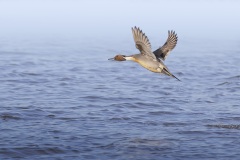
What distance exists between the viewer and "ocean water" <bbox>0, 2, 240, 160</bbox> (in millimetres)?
18672

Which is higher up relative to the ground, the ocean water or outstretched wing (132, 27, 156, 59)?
outstretched wing (132, 27, 156, 59)

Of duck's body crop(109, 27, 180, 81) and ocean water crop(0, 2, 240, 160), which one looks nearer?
duck's body crop(109, 27, 180, 81)

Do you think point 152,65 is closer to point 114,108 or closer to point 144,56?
point 144,56

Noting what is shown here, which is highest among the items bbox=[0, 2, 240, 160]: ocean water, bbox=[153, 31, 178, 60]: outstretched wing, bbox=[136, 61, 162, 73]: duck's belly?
bbox=[153, 31, 178, 60]: outstretched wing

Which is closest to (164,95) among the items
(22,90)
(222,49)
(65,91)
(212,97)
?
(212,97)

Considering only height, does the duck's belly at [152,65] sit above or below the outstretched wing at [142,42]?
below

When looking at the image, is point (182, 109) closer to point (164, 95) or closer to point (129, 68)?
point (164, 95)

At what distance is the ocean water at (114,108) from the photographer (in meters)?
18.7

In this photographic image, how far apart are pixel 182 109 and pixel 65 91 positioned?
6.36 metres

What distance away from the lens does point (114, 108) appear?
2492cm

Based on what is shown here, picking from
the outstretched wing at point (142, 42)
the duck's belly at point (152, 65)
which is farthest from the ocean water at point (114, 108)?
the outstretched wing at point (142, 42)

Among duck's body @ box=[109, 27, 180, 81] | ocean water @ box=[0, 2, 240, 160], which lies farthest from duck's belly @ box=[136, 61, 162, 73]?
ocean water @ box=[0, 2, 240, 160]

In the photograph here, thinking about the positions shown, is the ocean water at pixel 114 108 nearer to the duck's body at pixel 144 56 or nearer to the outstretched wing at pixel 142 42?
the duck's body at pixel 144 56

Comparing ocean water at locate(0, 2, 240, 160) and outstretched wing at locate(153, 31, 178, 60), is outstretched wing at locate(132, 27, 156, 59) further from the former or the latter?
ocean water at locate(0, 2, 240, 160)
